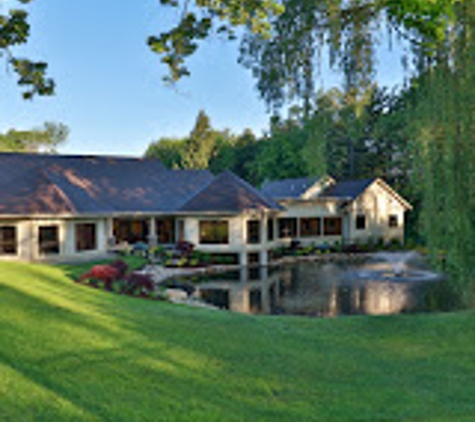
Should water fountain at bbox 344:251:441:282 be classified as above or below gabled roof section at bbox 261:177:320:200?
below

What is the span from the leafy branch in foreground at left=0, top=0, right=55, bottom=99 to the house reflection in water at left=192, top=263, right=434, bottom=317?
9.15 metres

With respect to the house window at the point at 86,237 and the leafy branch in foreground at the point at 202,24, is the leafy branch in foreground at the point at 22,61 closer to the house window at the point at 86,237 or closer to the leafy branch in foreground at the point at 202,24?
the leafy branch in foreground at the point at 202,24

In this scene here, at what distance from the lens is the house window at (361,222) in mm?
36019

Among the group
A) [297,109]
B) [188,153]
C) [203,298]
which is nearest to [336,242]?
[203,298]

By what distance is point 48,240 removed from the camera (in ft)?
78.9

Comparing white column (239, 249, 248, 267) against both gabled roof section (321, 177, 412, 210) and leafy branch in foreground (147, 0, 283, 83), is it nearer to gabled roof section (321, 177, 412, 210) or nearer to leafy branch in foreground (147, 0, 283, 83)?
gabled roof section (321, 177, 412, 210)

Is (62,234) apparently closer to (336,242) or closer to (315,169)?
(315,169)

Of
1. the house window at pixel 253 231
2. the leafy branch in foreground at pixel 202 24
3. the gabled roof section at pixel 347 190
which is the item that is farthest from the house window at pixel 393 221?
the leafy branch in foreground at pixel 202 24

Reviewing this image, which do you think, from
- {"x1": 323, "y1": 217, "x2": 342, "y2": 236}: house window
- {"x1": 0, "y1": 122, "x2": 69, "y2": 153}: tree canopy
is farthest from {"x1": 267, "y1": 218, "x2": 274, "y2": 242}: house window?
{"x1": 0, "y1": 122, "x2": 69, "y2": 153}: tree canopy

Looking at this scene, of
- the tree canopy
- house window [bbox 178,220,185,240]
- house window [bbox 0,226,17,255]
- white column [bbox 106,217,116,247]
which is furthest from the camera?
the tree canopy

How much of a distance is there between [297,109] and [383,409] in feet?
21.0

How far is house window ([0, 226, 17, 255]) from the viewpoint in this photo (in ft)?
75.8

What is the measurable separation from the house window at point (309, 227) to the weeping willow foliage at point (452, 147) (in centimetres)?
2327

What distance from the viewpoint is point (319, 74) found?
9.89m
